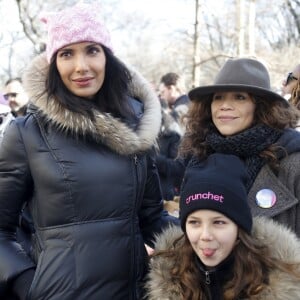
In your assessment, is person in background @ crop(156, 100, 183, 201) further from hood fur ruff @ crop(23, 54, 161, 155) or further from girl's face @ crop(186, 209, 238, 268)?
girl's face @ crop(186, 209, 238, 268)

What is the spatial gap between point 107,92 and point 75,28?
328 millimetres

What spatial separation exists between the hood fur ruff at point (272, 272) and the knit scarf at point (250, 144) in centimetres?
21

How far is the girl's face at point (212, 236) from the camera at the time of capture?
6.70 ft

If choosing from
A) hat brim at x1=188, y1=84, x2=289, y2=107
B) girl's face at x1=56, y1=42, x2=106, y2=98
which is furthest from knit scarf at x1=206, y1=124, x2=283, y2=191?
girl's face at x1=56, y1=42, x2=106, y2=98

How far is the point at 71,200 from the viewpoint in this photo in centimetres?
210

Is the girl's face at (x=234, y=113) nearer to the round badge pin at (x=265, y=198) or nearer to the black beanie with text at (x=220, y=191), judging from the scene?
the black beanie with text at (x=220, y=191)

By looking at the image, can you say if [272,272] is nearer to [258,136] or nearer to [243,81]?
[258,136]

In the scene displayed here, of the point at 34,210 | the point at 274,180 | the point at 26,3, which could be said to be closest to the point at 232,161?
the point at 274,180

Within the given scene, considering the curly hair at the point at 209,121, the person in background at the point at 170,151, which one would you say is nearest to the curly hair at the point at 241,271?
the curly hair at the point at 209,121

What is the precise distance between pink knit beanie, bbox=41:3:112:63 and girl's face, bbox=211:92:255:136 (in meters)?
0.56

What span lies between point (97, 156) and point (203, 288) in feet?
2.17

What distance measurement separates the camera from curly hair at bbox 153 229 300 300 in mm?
2000

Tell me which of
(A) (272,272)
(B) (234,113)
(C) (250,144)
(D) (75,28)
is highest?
(D) (75,28)

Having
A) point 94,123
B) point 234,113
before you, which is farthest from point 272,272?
point 94,123
